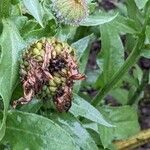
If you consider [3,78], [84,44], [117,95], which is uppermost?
[3,78]

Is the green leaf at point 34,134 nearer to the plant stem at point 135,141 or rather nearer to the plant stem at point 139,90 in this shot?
the plant stem at point 135,141

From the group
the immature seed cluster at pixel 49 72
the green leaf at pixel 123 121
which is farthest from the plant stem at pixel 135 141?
the immature seed cluster at pixel 49 72

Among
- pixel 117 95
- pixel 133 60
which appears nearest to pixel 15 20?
pixel 133 60

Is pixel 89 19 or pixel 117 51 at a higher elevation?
pixel 89 19

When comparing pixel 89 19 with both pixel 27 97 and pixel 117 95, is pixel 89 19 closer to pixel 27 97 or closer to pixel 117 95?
pixel 27 97

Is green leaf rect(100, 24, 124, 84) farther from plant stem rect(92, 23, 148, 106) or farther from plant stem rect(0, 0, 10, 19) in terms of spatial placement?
plant stem rect(0, 0, 10, 19)

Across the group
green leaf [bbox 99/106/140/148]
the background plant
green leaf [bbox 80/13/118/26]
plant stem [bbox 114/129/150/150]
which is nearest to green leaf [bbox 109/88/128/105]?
green leaf [bbox 99/106/140/148]

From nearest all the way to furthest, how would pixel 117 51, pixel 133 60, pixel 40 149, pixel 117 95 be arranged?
pixel 40 149 < pixel 133 60 < pixel 117 51 < pixel 117 95
